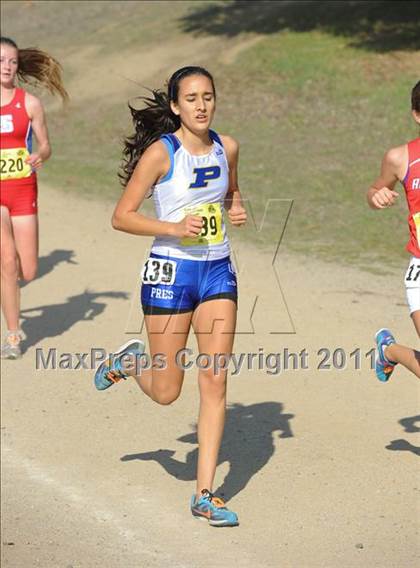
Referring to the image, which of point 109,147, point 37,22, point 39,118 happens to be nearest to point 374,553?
point 39,118

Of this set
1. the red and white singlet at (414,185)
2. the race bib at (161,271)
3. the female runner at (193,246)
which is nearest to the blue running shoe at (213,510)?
the female runner at (193,246)

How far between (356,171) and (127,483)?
10193 millimetres

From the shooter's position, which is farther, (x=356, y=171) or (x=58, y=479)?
(x=356, y=171)

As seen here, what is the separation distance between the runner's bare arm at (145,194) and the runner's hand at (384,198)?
3.30 feet

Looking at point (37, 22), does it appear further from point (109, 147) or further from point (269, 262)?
point (269, 262)

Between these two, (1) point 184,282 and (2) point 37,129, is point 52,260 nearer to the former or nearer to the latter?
(2) point 37,129

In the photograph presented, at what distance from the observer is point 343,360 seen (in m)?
10.1

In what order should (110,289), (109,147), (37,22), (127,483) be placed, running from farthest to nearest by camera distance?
(37,22) < (109,147) < (110,289) < (127,483)

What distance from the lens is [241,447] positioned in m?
8.57

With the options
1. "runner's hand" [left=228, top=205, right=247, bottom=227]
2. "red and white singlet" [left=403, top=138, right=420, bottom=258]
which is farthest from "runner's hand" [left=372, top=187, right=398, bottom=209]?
"runner's hand" [left=228, top=205, right=247, bottom=227]

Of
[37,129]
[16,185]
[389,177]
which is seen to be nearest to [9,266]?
[16,185]

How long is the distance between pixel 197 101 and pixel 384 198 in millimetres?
1150

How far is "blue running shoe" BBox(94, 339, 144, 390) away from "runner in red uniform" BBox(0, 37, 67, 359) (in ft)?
8.71

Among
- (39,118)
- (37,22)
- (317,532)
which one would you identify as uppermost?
(39,118)
